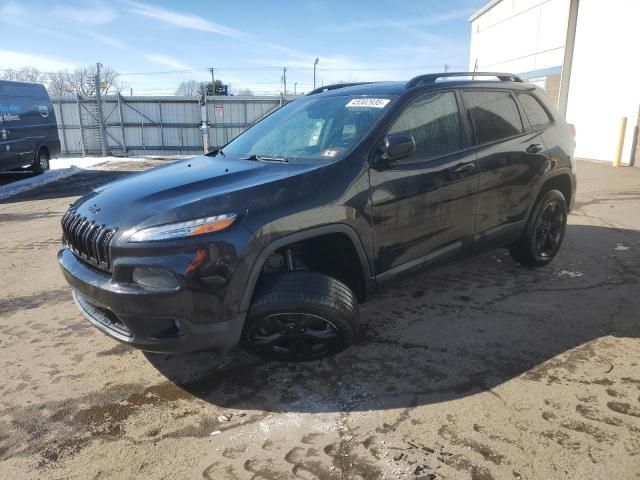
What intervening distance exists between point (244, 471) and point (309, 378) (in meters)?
0.83

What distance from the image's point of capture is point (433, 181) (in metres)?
3.40

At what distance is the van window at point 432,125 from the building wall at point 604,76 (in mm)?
12238

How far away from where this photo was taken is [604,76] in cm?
1419

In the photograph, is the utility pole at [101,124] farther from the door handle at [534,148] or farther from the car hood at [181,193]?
the door handle at [534,148]

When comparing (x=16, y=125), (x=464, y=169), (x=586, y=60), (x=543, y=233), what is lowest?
(x=543, y=233)

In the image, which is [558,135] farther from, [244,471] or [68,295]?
[68,295]

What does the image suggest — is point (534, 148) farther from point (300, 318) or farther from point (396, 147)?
point (300, 318)

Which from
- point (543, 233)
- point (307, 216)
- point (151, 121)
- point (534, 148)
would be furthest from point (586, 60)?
point (307, 216)

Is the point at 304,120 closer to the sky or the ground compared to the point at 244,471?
closer to the sky

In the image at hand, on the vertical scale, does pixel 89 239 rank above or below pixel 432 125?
below

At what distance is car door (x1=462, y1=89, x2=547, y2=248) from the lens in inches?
151

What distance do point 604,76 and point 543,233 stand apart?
12298 millimetres

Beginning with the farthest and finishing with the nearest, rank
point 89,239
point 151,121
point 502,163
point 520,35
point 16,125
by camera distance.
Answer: point 520,35, point 151,121, point 16,125, point 502,163, point 89,239

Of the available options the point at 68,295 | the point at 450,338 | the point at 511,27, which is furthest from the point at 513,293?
the point at 511,27
